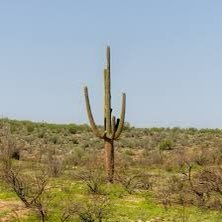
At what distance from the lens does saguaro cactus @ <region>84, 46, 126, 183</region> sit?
23125mm

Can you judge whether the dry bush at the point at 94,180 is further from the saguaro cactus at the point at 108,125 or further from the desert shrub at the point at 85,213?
the desert shrub at the point at 85,213

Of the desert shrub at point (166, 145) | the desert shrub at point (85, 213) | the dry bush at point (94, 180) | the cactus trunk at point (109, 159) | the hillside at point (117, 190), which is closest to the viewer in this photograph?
the desert shrub at point (85, 213)

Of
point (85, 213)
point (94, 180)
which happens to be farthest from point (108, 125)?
point (85, 213)

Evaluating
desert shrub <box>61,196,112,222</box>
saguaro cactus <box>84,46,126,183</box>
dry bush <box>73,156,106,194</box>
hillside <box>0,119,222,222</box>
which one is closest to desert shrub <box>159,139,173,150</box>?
hillside <box>0,119,222,222</box>

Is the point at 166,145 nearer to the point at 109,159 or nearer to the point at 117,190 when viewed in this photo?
the point at 109,159

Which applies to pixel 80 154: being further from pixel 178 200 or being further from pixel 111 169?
pixel 178 200

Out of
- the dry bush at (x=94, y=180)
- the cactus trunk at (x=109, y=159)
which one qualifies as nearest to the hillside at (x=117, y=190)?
the dry bush at (x=94, y=180)

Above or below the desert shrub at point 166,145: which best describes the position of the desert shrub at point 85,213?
below

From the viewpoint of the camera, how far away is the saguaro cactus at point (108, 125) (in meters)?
23.1

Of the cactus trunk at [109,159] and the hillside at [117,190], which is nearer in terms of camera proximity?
the hillside at [117,190]

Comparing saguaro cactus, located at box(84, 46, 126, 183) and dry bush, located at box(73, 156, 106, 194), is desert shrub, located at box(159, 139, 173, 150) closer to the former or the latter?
dry bush, located at box(73, 156, 106, 194)

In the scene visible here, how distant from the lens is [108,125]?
77.0 feet

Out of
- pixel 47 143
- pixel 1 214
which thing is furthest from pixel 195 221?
pixel 47 143

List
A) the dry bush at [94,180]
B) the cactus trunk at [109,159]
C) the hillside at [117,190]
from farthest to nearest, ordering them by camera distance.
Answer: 1. the cactus trunk at [109,159]
2. the dry bush at [94,180]
3. the hillside at [117,190]
